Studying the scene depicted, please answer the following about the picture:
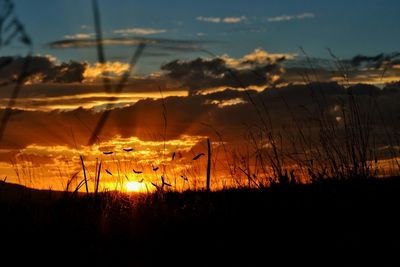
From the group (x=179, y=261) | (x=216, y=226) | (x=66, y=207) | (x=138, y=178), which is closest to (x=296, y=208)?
(x=216, y=226)

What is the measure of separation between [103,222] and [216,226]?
906 millimetres

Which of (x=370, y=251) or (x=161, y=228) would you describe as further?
(x=161, y=228)

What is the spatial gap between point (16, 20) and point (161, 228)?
257 cm

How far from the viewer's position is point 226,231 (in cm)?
358

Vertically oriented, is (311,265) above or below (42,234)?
below

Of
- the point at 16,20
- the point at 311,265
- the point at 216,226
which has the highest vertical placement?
the point at 16,20

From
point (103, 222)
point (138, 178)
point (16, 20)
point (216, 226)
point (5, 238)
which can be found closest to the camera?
point (16, 20)

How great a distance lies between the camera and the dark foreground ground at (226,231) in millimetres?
3021

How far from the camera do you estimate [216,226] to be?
372 centimetres

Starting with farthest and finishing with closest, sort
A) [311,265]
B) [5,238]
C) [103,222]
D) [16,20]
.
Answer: [103,222] → [5,238] → [311,265] → [16,20]

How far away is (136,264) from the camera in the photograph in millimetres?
2994

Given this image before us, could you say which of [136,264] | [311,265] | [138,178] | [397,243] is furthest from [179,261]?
[138,178]

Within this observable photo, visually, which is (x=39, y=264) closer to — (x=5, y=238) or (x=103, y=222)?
(x=5, y=238)

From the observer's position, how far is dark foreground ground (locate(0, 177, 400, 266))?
119 inches
